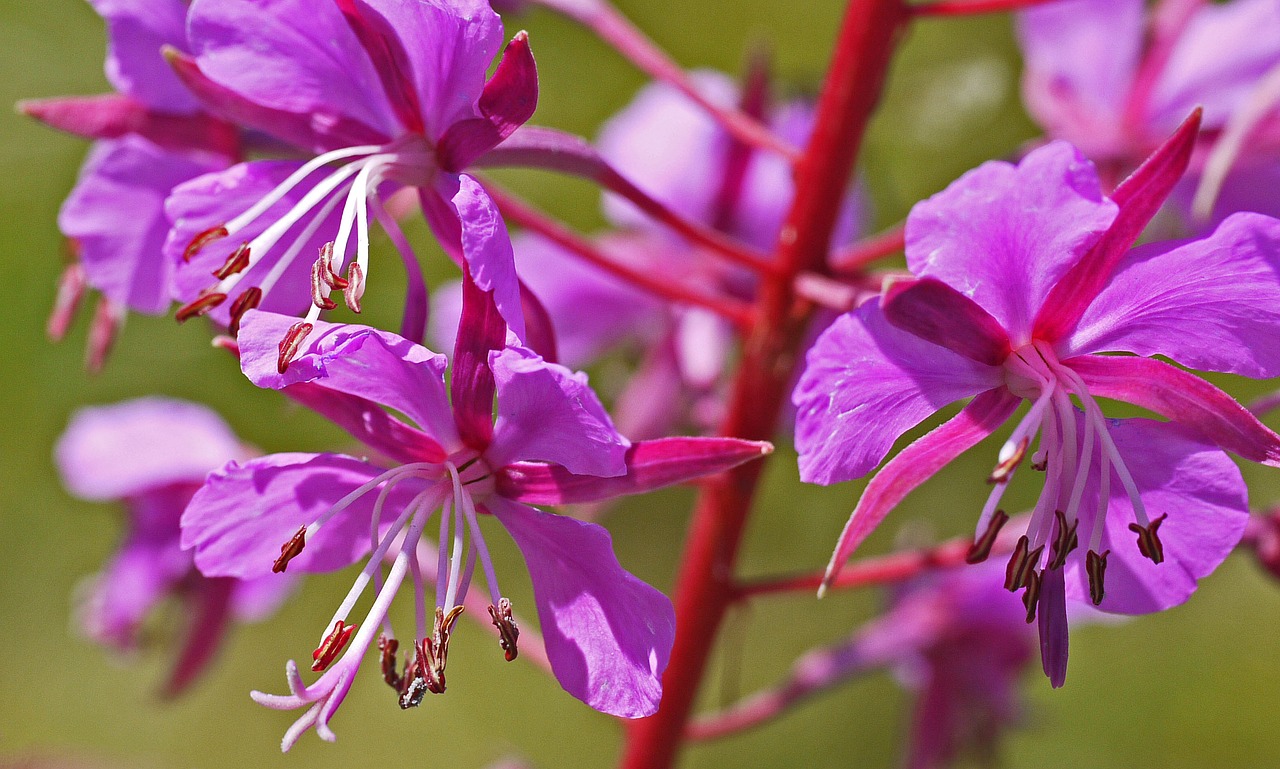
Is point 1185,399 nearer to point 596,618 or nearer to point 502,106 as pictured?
point 596,618

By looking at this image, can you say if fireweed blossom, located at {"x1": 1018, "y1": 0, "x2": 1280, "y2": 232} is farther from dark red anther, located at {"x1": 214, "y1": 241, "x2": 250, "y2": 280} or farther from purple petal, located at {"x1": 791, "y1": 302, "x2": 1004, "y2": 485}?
dark red anther, located at {"x1": 214, "y1": 241, "x2": 250, "y2": 280}

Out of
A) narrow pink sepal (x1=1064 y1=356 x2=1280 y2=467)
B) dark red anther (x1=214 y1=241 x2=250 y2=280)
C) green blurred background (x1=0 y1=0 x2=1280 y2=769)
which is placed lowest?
green blurred background (x1=0 y1=0 x2=1280 y2=769)

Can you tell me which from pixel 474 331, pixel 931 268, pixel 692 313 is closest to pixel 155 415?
pixel 692 313

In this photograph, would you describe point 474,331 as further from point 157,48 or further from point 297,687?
point 157,48

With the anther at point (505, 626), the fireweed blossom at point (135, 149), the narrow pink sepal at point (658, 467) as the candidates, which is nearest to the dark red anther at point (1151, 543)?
the narrow pink sepal at point (658, 467)

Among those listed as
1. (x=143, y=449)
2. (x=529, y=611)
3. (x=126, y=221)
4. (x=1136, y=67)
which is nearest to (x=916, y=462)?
(x=126, y=221)

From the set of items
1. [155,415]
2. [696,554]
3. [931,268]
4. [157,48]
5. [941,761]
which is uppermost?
[931,268]

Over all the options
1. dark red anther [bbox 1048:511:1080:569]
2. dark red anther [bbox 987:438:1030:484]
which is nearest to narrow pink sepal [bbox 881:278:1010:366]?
dark red anther [bbox 987:438:1030:484]

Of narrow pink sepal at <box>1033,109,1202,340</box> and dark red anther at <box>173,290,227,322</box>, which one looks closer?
narrow pink sepal at <box>1033,109,1202,340</box>
